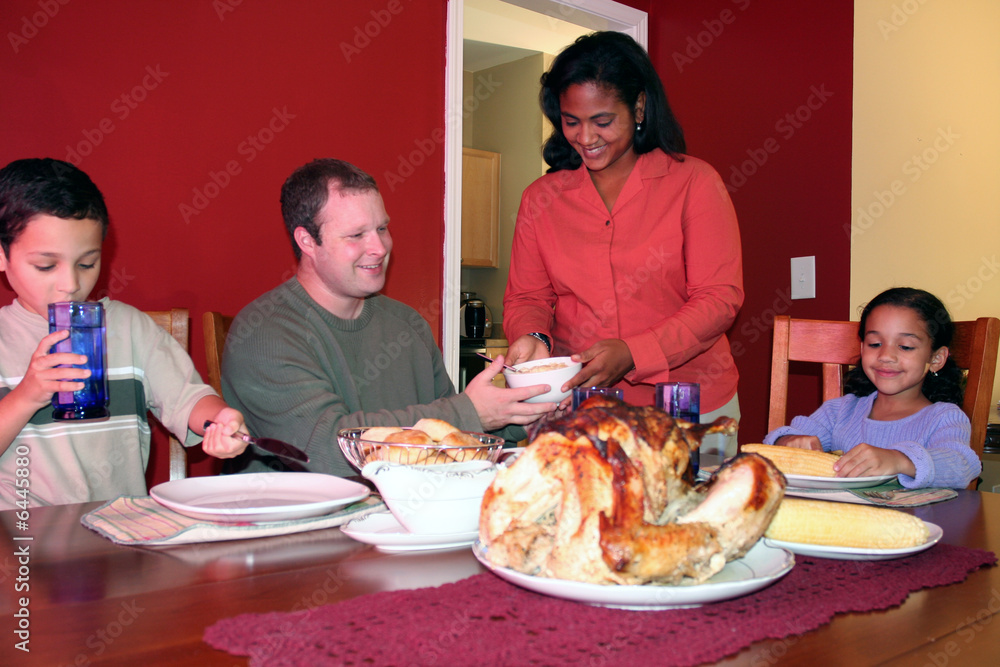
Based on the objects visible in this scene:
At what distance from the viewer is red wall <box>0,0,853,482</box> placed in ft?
7.92

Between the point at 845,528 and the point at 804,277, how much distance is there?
253cm

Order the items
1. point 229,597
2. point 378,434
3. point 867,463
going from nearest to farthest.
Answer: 1. point 229,597
2. point 378,434
3. point 867,463

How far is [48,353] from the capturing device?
1226mm

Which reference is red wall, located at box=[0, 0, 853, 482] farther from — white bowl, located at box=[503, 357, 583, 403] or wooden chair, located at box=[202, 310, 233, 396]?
white bowl, located at box=[503, 357, 583, 403]

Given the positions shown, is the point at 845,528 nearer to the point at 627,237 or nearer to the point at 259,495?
the point at 259,495

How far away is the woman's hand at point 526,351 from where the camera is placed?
177 cm

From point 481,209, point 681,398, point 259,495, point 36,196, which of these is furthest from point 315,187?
point 481,209

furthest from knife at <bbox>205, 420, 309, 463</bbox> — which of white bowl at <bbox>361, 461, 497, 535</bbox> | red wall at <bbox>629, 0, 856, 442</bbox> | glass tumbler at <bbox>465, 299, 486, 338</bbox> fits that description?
glass tumbler at <bbox>465, 299, 486, 338</bbox>

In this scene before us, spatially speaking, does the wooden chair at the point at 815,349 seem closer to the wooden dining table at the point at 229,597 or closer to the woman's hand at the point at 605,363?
the woman's hand at the point at 605,363

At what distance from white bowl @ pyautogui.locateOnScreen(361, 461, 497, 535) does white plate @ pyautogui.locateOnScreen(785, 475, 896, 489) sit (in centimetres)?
59

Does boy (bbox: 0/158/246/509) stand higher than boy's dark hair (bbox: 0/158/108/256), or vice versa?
boy's dark hair (bbox: 0/158/108/256)

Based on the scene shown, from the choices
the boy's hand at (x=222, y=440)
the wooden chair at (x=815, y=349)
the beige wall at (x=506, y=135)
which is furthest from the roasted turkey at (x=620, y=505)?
the beige wall at (x=506, y=135)

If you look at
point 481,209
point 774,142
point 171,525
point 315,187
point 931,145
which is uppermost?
point 481,209

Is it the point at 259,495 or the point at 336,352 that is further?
the point at 336,352
